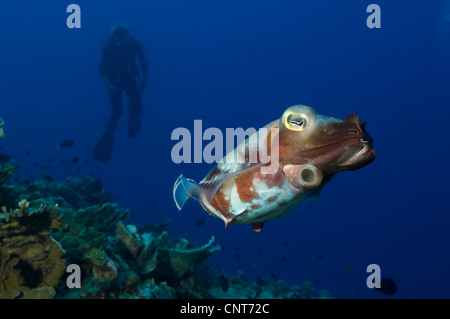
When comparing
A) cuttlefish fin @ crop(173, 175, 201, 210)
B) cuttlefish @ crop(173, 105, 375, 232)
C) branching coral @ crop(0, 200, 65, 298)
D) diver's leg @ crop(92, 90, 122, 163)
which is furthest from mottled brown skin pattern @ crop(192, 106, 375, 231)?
diver's leg @ crop(92, 90, 122, 163)

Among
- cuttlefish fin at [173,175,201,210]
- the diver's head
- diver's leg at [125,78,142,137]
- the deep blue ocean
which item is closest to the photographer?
cuttlefish fin at [173,175,201,210]

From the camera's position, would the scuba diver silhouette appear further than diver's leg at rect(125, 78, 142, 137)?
No

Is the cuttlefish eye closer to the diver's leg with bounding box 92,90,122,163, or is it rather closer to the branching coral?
the branching coral

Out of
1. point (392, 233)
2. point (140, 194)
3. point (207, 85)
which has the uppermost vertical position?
point (207, 85)

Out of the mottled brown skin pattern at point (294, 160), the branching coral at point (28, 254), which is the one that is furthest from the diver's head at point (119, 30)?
the mottled brown skin pattern at point (294, 160)

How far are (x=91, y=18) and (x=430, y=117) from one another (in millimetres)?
127294

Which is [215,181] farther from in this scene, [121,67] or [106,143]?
[106,143]

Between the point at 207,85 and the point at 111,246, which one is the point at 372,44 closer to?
the point at 207,85

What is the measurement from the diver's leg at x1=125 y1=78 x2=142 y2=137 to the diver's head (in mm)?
2770

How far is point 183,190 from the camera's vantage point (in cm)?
200

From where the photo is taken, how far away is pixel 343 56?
11081 cm

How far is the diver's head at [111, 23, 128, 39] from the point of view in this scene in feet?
58.5

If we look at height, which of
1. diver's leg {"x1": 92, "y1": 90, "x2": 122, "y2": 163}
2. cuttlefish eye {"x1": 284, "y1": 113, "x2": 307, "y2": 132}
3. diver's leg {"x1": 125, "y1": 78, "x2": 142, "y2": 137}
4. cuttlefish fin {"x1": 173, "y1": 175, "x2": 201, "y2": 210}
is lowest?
cuttlefish fin {"x1": 173, "y1": 175, "x2": 201, "y2": 210}
